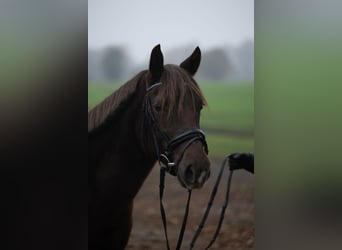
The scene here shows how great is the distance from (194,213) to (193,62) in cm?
102

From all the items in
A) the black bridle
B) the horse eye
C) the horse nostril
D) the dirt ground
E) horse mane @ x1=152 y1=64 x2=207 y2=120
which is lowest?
the dirt ground

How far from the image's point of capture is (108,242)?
3723mm

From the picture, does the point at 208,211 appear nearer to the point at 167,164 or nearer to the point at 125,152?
the point at 167,164

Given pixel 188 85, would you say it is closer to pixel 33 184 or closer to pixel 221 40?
pixel 221 40

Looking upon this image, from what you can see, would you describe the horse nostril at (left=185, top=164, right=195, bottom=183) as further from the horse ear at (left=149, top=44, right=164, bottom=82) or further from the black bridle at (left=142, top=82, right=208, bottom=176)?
the horse ear at (left=149, top=44, right=164, bottom=82)

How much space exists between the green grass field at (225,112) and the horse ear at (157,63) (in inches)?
10.6

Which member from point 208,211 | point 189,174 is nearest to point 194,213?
point 208,211

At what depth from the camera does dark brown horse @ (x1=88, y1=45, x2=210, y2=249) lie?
3504 millimetres

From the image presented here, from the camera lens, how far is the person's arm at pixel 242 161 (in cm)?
376

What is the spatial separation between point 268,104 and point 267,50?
37 centimetres

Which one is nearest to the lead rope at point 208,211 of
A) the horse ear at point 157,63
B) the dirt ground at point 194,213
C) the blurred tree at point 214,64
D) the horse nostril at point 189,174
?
the dirt ground at point 194,213

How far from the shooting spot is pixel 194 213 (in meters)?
3.73

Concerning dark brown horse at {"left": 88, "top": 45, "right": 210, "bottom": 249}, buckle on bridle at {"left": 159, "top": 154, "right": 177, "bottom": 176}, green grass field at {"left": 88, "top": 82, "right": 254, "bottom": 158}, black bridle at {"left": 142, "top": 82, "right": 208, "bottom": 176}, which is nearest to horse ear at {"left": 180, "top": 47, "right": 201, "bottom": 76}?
dark brown horse at {"left": 88, "top": 45, "right": 210, "bottom": 249}

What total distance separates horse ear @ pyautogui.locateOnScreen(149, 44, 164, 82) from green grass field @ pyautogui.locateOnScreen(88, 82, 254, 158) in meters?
0.27
